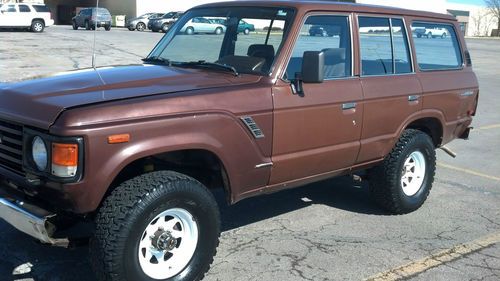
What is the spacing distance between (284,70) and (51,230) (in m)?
1.98

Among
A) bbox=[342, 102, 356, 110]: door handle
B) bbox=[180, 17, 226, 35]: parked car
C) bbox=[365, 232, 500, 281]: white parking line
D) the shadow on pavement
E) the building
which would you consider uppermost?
the building

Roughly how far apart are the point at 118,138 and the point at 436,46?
12.8 ft

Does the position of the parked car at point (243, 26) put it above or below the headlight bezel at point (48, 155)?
above

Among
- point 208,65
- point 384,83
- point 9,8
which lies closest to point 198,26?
point 208,65

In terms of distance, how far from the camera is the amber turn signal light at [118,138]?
10.4 ft

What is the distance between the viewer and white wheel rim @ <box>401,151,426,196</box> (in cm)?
545

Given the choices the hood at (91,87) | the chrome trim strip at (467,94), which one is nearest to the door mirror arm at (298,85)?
the hood at (91,87)

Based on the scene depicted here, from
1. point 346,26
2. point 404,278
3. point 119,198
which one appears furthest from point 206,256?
point 346,26

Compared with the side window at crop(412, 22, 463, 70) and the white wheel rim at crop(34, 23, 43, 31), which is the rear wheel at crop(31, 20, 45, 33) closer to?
the white wheel rim at crop(34, 23, 43, 31)

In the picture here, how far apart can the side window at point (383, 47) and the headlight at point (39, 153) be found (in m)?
2.75

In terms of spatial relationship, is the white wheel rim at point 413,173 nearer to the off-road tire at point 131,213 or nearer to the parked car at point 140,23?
the off-road tire at point 131,213

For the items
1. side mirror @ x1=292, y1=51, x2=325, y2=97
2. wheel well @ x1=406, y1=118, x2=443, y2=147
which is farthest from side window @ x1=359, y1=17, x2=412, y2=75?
side mirror @ x1=292, y1=51, x2=325, y2=97

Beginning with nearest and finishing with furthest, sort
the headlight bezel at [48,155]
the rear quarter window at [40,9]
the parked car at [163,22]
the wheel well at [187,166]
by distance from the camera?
the headlight bezel at [48,155] < the wheel well at [187,166] < the rear quarter window at [40,9] < the parked car at [163,22]

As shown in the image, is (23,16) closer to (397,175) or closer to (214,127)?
(397,175)
